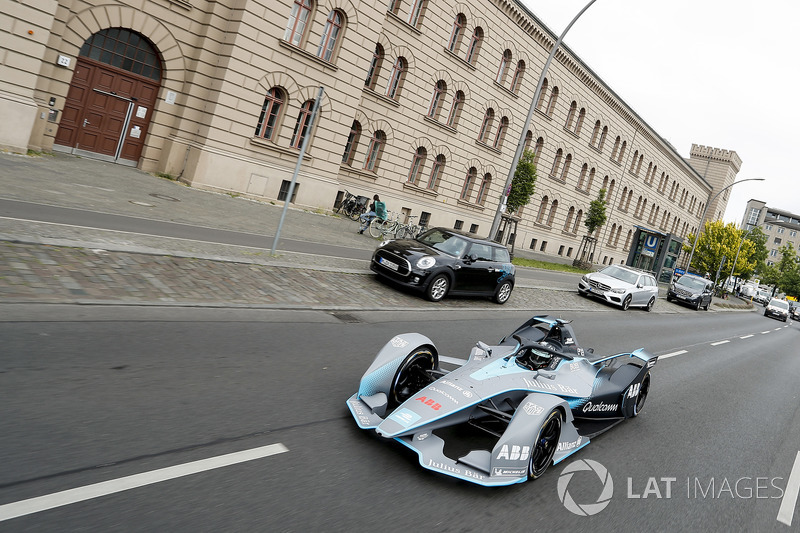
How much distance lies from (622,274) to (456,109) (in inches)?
558

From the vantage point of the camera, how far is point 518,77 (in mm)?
35312

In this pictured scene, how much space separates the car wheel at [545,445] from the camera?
174 inches

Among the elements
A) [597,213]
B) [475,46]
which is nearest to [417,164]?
[475,46]

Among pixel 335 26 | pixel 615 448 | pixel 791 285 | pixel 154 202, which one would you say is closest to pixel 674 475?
pixel 615 448

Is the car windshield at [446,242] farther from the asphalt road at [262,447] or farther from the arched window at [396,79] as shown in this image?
the arched window at [396,79]

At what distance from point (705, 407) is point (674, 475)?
355 centimetres

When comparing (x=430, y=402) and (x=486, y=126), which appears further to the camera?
(x=486, y=126)

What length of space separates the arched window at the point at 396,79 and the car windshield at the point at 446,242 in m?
16.1

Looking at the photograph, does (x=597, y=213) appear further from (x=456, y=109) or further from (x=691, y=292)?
(x=456, y=109)

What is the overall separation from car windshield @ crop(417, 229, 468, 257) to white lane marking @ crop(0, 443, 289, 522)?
942cm

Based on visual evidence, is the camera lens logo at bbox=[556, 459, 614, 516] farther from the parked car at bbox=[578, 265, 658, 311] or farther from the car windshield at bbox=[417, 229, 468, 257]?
the parked car at bbox=[578, 265, 658, 311]

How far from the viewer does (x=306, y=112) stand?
75.5 feet

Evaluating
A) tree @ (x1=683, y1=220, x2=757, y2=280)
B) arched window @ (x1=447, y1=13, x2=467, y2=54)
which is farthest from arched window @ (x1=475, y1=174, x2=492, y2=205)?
tree @ (x1=683, y1=220, x2=757, y2=280)

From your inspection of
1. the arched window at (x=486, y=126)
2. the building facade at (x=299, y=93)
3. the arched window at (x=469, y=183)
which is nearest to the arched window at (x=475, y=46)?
the building facade at (x=299, y=93)
